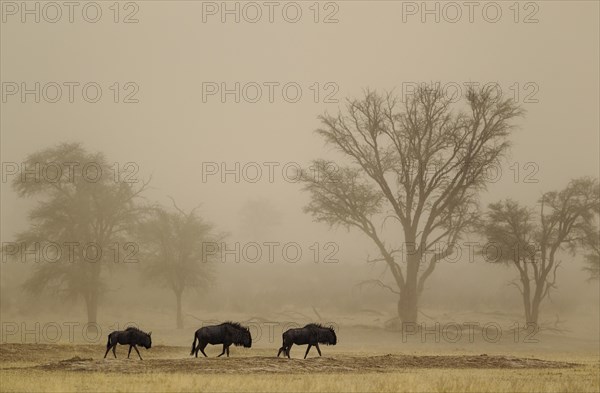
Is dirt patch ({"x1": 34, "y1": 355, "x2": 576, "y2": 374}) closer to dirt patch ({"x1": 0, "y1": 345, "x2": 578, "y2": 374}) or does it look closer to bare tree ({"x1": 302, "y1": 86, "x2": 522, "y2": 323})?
dirt patch ({"x1": 0, "y1": 345, "x2": 578, "y2": 374})

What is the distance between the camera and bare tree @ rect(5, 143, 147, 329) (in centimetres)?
5019

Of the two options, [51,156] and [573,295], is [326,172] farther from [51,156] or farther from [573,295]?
[573,295]

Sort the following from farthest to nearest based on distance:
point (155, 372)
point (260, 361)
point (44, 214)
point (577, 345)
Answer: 1. point (44, 214)
2. point (577, 345)
3. point (260, 361)
4. point (155, 372)

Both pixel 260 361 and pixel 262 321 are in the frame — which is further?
pixel 262 321

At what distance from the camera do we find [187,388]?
737 inches

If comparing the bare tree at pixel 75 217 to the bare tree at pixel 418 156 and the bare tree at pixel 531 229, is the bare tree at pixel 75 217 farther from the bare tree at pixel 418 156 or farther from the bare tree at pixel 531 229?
the bare tree at pixel 531 229

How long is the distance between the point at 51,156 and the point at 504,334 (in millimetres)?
35015

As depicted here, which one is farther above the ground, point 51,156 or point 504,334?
point 51,156

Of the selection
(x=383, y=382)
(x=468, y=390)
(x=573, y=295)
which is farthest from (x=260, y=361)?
(x=573, y=295)

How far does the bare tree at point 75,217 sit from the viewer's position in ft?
165

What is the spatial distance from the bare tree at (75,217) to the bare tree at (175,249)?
6.59 ft

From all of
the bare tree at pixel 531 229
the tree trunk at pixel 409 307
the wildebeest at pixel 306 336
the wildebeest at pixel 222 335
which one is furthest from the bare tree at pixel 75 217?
the wildebeest at pixel 306 336

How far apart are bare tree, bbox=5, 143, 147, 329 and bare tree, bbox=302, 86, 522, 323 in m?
14.5

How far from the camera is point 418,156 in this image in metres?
48.0
